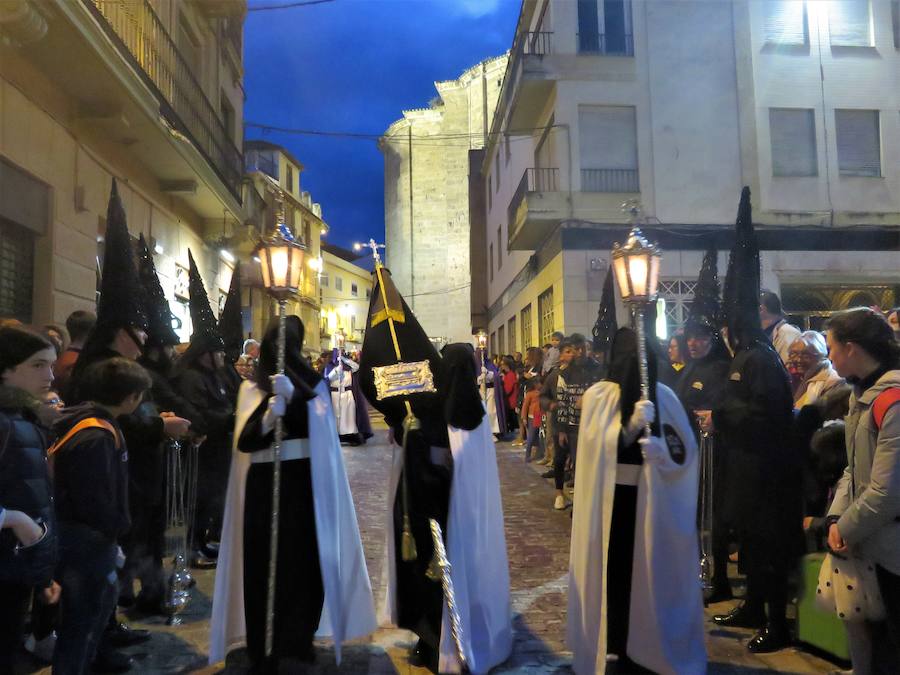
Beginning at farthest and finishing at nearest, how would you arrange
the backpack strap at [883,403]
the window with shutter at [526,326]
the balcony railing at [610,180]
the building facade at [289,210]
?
the building facade at [289,210]
the window with shutter at [526,326]
the balcony railing at [610,180]
the backpack strap at [883,403]

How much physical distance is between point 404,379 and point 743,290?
2.51m

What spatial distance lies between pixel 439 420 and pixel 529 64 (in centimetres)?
1469

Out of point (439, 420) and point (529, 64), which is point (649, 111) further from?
point (439, 420)

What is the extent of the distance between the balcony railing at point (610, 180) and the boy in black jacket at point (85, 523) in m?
14.9

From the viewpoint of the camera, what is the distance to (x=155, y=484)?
515 centimetres

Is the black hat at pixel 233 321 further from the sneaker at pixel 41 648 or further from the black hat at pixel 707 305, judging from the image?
the black hat at pixel 707 305

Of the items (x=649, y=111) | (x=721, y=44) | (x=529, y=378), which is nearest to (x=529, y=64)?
(x=649, y=111)

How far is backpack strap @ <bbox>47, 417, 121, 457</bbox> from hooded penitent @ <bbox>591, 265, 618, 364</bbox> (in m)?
6.76

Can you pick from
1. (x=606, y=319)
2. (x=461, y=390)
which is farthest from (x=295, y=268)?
(x=606, y=319)

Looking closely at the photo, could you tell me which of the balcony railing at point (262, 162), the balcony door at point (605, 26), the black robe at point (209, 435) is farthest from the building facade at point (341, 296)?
the black robe at point (209, 435)

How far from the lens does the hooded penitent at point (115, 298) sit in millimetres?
5039

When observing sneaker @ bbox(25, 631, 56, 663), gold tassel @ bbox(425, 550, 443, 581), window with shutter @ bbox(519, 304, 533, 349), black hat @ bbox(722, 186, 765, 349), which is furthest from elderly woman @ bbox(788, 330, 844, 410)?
window with shutter @ bbox(519, 304, 533, 349)

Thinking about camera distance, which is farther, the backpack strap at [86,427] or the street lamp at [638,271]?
the street lamp at [638,271]

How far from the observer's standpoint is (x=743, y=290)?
201 inches
